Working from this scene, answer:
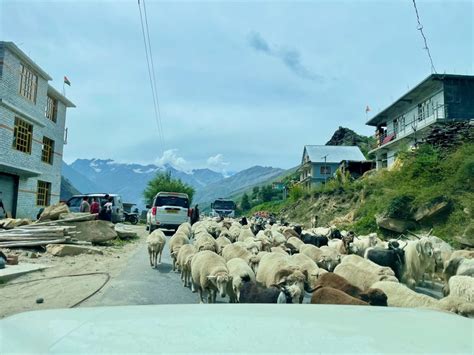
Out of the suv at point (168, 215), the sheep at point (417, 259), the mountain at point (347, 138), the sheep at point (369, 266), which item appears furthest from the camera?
the mountain at point (347, 138)

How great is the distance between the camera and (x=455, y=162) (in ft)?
60.5

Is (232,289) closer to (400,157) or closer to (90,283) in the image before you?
(90,283)

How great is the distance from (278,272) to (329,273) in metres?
0.83

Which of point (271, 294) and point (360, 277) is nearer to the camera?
point (271, 294)

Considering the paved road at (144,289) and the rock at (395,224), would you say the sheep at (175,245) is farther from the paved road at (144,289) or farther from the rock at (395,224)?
the rock at (395,224)

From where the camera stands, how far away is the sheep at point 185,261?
8742 millimetres

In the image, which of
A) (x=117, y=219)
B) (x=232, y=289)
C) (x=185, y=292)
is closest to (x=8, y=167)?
(x=117, y=219)

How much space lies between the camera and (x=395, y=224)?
1725 centimetres

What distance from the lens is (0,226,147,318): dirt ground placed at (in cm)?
671

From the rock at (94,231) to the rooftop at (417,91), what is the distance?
72.3ft

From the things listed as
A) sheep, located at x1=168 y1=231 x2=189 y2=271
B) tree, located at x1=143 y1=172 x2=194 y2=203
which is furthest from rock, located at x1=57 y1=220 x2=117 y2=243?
tree, located at x1=143 y1=172 x2=194 y2=203

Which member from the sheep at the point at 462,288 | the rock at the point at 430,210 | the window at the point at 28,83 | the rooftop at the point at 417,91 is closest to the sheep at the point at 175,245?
the sheep at the point at 462,288

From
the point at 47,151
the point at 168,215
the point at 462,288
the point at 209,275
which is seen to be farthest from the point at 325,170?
the point at 209,275

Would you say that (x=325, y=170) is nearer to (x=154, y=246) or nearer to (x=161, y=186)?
(x=161, y=186)
